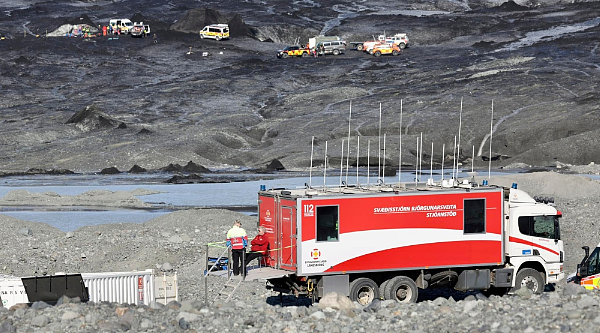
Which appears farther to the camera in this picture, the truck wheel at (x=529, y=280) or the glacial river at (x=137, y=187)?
the glacial river at (x=137, y=187)

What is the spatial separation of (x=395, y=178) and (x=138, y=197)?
15450 mm

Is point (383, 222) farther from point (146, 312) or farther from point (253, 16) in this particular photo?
point (253, 16)

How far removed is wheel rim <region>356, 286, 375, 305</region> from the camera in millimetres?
19906

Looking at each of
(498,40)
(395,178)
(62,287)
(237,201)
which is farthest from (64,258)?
(498,40)

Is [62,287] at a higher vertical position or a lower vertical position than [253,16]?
Answer: lower

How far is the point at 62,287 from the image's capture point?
63.6ft

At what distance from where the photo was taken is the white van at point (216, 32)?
407ft

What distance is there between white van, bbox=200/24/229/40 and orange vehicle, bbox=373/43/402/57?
21.6 m

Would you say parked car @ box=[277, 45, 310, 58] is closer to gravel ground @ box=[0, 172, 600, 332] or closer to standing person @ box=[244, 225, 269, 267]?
gravel ground @ box=[0, 172, 600, 332]

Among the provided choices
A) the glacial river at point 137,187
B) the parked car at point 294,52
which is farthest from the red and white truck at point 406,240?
the parked car at point 294,52

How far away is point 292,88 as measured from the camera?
10012cm

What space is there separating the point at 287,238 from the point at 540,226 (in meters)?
5.77

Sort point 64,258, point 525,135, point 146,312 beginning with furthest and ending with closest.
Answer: point 525,135, point 64,258, point 146,312

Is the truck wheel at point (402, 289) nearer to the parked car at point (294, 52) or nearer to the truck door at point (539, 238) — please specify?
the truck door at point (539, 238)
